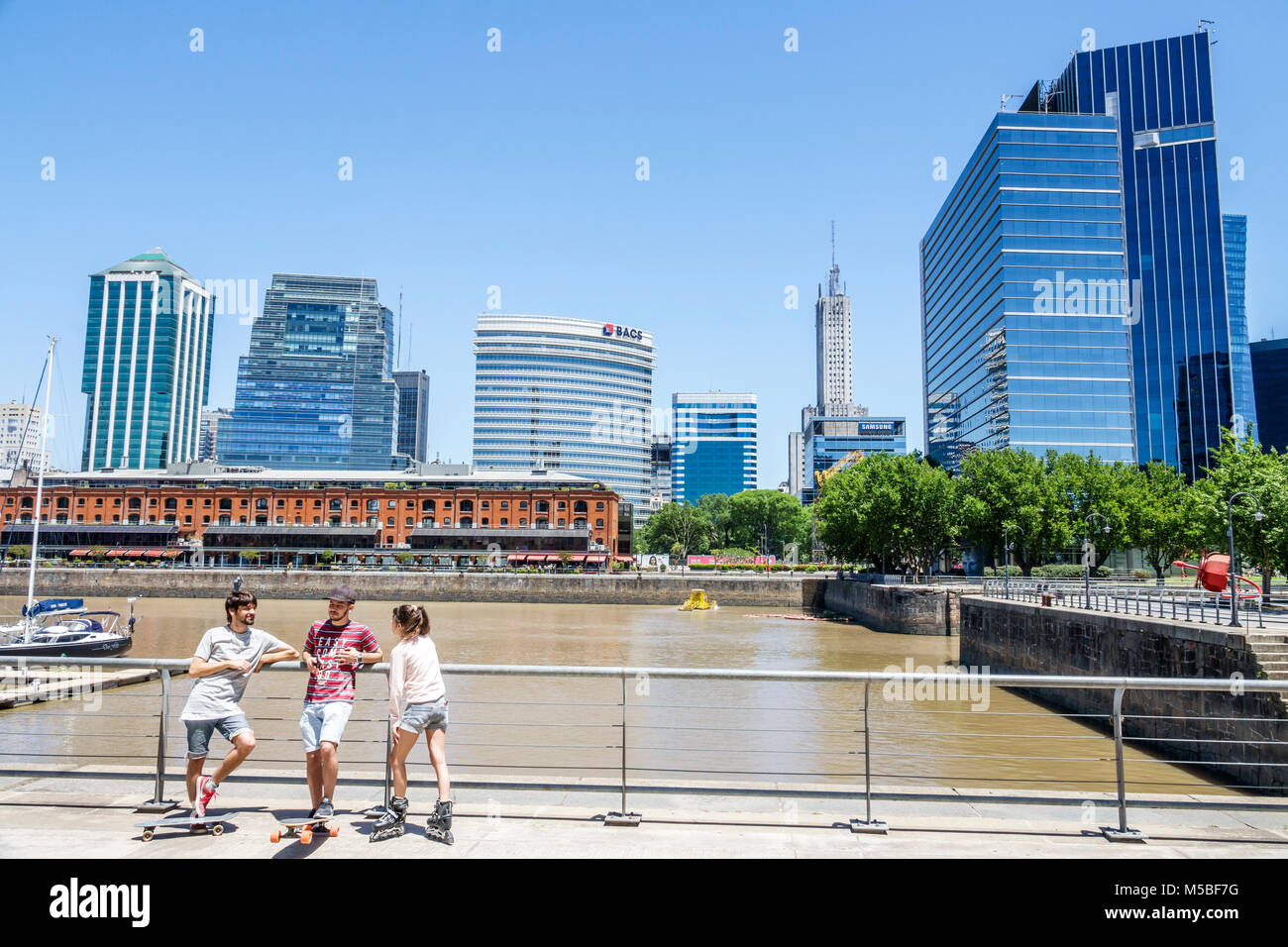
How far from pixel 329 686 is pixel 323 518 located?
113645 mm

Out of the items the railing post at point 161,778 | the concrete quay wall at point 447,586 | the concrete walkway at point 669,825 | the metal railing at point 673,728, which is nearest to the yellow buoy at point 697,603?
the concrete quay wall at point 447,586

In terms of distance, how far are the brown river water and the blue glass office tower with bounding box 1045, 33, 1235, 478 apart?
132085 millimetres

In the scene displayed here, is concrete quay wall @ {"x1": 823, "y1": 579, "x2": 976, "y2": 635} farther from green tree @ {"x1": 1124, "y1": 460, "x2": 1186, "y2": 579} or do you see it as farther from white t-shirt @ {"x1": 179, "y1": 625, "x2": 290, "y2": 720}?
white t-shirt @ {"x1": 179, "y1": 625, "x2": 290, "y2": 720}

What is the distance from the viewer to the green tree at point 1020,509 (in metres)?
71.6

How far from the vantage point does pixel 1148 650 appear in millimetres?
22453

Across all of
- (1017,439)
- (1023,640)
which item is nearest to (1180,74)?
(1017,439)

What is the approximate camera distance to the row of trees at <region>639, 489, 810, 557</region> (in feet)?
552

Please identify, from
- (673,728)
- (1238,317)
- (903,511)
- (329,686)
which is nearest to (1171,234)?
(1238,317)

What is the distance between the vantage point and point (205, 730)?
709cm

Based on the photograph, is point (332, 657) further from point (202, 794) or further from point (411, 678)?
point (202, 794)

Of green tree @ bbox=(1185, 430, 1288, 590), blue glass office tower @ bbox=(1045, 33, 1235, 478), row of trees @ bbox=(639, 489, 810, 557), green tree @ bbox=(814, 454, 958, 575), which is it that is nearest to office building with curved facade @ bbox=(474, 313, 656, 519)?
row of trees @ bbox=(639, 489, 810, 557)

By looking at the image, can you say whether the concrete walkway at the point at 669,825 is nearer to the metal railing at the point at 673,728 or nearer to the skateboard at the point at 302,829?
the skateboard at the point at 302,829

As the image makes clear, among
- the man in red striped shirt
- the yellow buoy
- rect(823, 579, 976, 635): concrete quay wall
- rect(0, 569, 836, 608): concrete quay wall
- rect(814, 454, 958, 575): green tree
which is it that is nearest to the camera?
the man in red striped shirt
